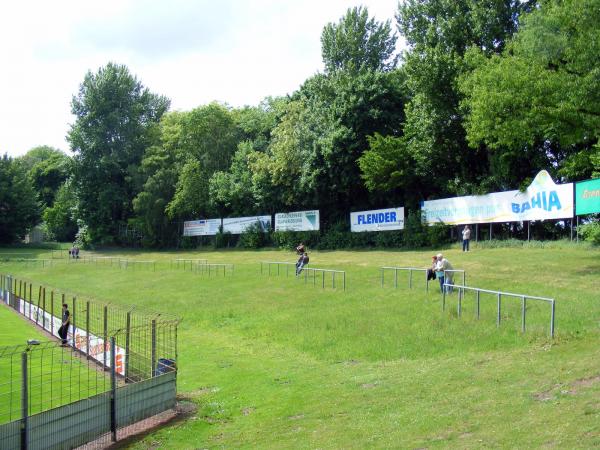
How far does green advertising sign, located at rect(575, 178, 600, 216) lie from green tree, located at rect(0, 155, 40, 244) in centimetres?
7544

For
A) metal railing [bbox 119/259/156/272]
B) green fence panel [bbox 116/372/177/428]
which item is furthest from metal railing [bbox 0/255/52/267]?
green fence panel [bbox 116/372/177/428]

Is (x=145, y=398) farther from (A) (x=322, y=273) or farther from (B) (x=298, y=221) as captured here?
(B) (x=298, y=221)

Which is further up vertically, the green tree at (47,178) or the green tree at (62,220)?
the green tree at (47,178)

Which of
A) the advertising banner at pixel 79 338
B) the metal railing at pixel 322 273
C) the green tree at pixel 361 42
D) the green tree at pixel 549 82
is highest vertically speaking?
the green tree at pixel 361 42

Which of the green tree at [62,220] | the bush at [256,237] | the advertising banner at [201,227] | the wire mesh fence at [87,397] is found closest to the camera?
the wire mesh fence at [87,397]

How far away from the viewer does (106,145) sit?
73.8 meters

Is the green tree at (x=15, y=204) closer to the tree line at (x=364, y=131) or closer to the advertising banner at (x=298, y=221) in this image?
the tree line at (x=364, y=131)

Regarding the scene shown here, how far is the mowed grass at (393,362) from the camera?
390 inches

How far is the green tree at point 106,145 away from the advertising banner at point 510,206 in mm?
44269

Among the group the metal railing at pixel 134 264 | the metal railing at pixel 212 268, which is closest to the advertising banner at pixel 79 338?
the metal railing at pixel 212 268

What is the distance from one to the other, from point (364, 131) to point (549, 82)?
73.3 feet

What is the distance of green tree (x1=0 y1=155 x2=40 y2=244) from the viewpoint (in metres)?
81.4

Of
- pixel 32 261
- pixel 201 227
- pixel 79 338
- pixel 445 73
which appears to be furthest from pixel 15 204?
pixel 79 338

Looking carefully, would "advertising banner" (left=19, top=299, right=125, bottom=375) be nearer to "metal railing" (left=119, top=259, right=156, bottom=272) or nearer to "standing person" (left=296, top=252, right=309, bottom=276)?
"standing person" (left=296, top=252, right=309, bottom=276)
